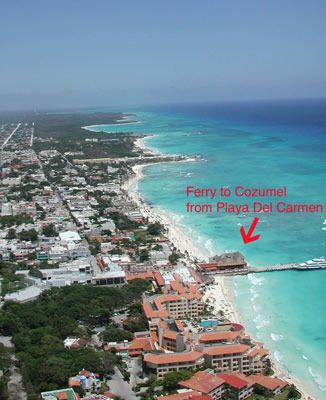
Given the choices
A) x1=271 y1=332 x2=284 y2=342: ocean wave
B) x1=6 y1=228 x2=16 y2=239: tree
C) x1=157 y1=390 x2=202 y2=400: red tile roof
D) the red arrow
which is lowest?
x1=271 y1=332 x2=284 y2=342: ocean wave

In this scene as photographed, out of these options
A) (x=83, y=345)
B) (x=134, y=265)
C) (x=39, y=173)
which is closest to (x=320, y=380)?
(x=83, y=345)

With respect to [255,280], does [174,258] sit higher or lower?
higher

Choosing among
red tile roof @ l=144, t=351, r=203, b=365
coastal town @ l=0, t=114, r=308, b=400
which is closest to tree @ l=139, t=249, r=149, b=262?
coastal town @ l=0, t=114, r=308, b=400

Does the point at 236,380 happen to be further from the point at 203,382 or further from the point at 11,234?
the point at 11,234

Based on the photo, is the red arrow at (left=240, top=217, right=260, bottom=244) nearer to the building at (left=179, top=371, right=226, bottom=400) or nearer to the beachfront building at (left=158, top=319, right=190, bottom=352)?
the beachfront building at (left=158, top=319, right=190, bottom=352)

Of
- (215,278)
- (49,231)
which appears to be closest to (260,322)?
(215,278)

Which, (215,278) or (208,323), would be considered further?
(215,278)

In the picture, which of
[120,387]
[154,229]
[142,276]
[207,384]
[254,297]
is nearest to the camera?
[207,384]
